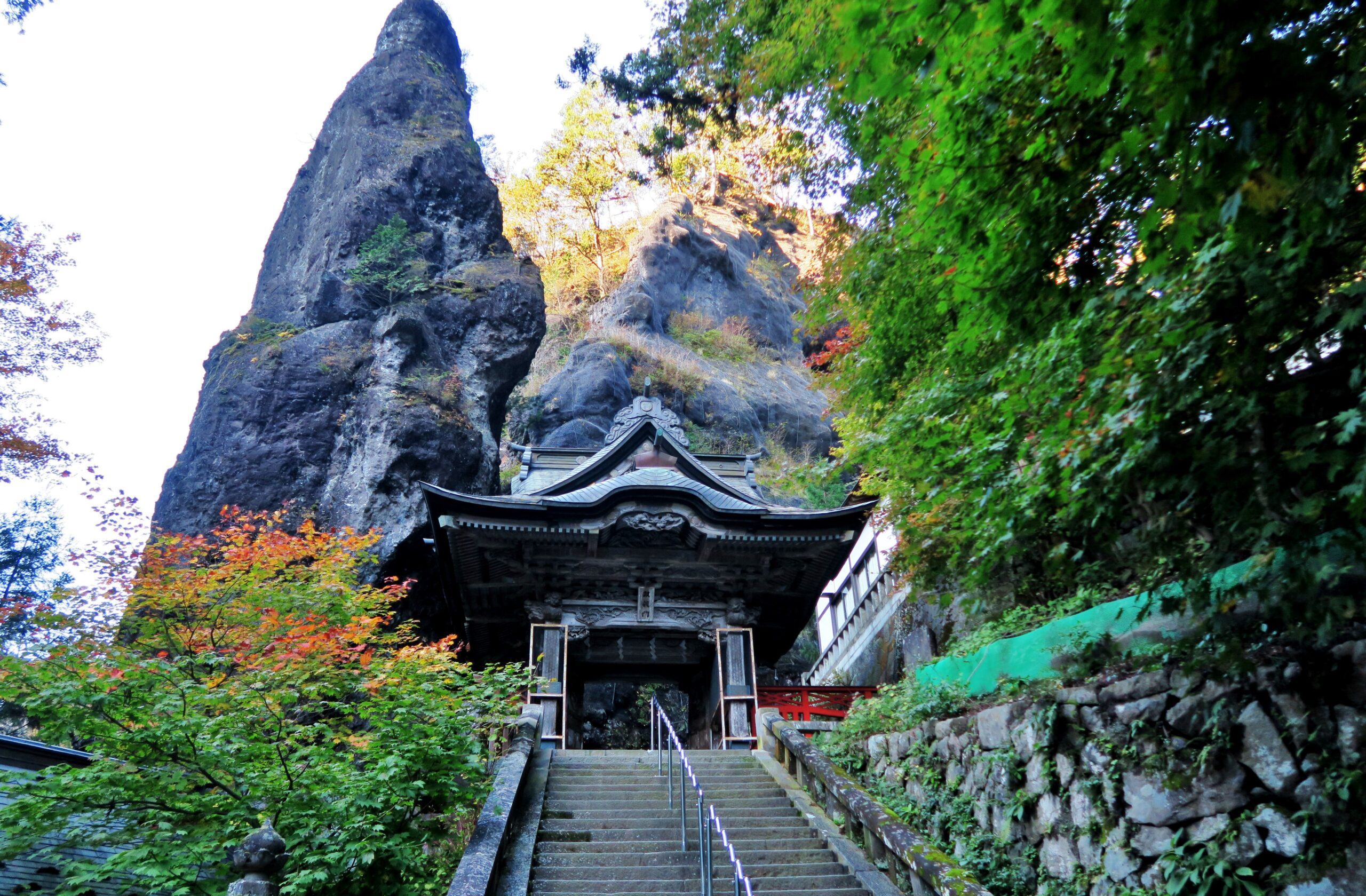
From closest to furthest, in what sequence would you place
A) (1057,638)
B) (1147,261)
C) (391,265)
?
(1147,261) < (1057,638) < (391,265)

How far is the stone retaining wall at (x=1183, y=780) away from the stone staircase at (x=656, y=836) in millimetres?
1437

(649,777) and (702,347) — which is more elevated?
(702,347)

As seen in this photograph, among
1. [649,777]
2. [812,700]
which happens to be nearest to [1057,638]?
[649,777]

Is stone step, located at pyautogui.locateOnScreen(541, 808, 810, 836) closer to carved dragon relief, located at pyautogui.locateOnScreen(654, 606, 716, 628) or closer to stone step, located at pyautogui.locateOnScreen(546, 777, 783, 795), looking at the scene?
stone step, located at pyautogui.locateOnScreen(546, 777, 783, 795)

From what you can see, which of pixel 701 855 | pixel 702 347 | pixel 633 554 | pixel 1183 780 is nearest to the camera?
pixel 1183 780

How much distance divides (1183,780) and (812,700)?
757 cm

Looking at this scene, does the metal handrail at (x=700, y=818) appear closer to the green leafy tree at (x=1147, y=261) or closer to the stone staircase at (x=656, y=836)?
the stone staircase at (x=656, y=836)

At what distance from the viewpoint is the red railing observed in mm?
11000

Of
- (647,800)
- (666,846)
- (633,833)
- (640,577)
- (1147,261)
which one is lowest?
(666,846)

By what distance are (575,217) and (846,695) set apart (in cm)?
3226

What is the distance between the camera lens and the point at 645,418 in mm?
15070

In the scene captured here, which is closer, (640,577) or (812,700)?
(812,700)

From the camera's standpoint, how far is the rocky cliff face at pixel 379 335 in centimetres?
1759

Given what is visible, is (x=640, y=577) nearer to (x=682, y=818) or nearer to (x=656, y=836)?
(x=656, y=836)
